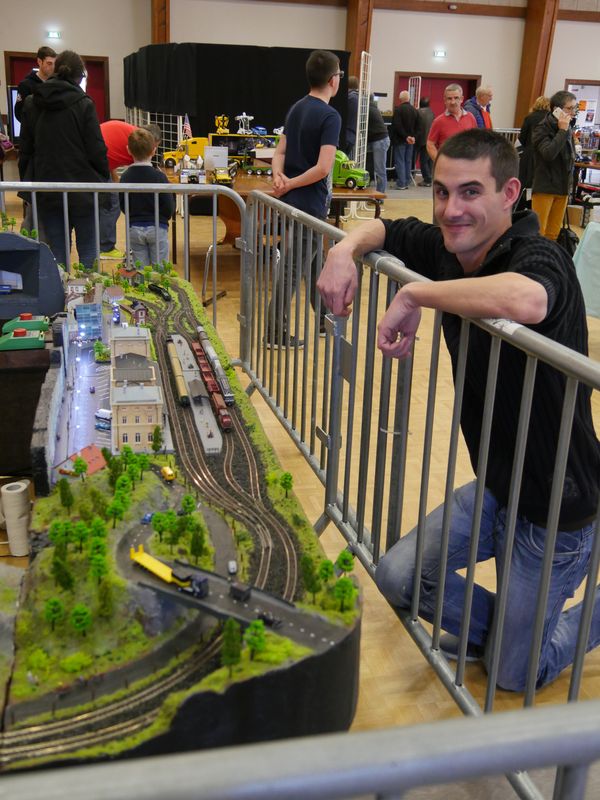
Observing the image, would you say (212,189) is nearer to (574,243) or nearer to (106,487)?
(106,487)

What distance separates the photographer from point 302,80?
13.5 m

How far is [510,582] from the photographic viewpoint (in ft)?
8.91

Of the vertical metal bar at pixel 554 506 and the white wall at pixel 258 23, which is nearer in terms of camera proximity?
the vertical metal bar at pixel 554 506

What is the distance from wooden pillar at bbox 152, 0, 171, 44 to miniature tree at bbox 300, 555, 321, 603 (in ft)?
64.7

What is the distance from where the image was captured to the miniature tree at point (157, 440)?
3.13 metres

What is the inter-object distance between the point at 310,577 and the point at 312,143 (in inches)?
179

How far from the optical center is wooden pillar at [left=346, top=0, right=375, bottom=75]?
66.3ft

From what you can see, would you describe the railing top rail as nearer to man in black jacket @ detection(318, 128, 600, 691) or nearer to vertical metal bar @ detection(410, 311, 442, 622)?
man in black jacket @ detection(318, 128, 600, 691)

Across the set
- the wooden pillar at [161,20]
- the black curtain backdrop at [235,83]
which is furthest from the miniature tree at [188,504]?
the wooden pillar at [161,20]

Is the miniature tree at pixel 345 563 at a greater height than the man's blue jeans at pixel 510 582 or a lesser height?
greater

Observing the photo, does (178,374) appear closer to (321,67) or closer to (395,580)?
(395,580)

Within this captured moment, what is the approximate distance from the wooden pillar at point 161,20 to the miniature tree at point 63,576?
64.5 feet

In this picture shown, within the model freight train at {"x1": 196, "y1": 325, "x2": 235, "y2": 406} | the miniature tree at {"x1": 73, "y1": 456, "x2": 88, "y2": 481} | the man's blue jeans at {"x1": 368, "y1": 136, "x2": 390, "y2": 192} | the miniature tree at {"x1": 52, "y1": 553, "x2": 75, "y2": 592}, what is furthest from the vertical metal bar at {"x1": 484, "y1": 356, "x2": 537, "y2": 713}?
the man's blue jeans at {"x1": 368, "y1": 136, "x2": 390, "y2": 192}

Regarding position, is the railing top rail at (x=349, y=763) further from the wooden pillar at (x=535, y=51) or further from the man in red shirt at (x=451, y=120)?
the wooden pillar at (x=535, y=51)
